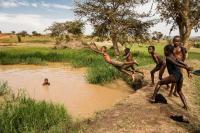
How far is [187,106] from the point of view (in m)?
10.9

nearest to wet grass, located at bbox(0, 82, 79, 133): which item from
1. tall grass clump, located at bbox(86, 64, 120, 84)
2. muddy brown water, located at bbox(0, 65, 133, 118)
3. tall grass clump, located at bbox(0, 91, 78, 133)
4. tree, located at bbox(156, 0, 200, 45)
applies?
tall grass clump, located at bbox(0, 91, 78, 133)

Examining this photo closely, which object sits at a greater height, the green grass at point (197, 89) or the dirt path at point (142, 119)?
the dirt path at point (142, 119)

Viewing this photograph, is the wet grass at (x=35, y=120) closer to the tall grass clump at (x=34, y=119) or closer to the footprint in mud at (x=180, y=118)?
the tall grass clump at (x=34, y=119)

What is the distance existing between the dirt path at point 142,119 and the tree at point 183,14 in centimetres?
1799

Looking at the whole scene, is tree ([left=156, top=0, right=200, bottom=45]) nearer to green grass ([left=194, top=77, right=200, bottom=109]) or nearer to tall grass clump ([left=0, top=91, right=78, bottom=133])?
green grass ([left=194, top=77, right=200, bottom=109])

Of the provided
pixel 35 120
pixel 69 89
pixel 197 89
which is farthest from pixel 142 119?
pixel 69 89

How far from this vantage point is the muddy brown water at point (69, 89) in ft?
45.8

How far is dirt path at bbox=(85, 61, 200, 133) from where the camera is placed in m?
8.76

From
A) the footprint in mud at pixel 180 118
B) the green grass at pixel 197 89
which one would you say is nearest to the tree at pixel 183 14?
the green grass at pixel 197 89

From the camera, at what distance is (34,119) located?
897 cm

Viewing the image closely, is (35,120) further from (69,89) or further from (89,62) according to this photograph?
(89,62)

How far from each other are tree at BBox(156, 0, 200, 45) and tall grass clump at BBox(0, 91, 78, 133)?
21.0 meters

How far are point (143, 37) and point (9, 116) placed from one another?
101 ft

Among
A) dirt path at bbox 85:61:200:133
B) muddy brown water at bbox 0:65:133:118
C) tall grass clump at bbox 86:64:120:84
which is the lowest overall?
muddy brown water at bbox 0:65:133:118
